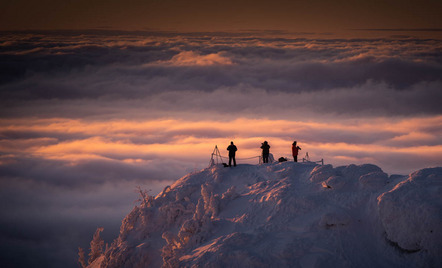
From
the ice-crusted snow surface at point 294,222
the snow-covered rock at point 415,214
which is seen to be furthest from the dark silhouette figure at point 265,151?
the snow-covered rock at point 415,214

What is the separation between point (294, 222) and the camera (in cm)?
3116

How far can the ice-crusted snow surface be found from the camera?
1087 inches

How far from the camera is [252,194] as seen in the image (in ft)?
120

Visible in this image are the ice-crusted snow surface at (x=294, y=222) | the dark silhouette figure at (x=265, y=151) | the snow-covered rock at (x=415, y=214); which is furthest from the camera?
the dark silhouette figure at (x=265, y=151)

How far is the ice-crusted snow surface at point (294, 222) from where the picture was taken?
27.6m

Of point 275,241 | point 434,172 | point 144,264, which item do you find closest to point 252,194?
point 275,241

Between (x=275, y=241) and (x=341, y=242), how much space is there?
4.11 metres

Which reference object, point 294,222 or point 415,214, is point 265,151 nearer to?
point 294,222

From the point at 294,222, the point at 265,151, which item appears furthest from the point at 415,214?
the point at 265,151

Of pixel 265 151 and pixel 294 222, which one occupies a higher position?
pixel 265 151

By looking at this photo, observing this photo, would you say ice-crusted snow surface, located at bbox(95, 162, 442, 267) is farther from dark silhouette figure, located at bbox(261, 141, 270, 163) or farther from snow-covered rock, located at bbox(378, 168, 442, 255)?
dark silhouette figure, located at bbox(261, 141, 270, 163)

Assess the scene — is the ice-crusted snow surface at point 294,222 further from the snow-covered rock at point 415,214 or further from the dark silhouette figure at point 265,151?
the dark silhouette figure at point 265,151

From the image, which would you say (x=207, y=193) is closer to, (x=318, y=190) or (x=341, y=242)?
(x=318, y=190)

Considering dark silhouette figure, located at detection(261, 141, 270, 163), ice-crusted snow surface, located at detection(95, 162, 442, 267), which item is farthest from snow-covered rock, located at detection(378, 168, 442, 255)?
dark silhouette figure, located at detection(261, 141, 270, 163)
